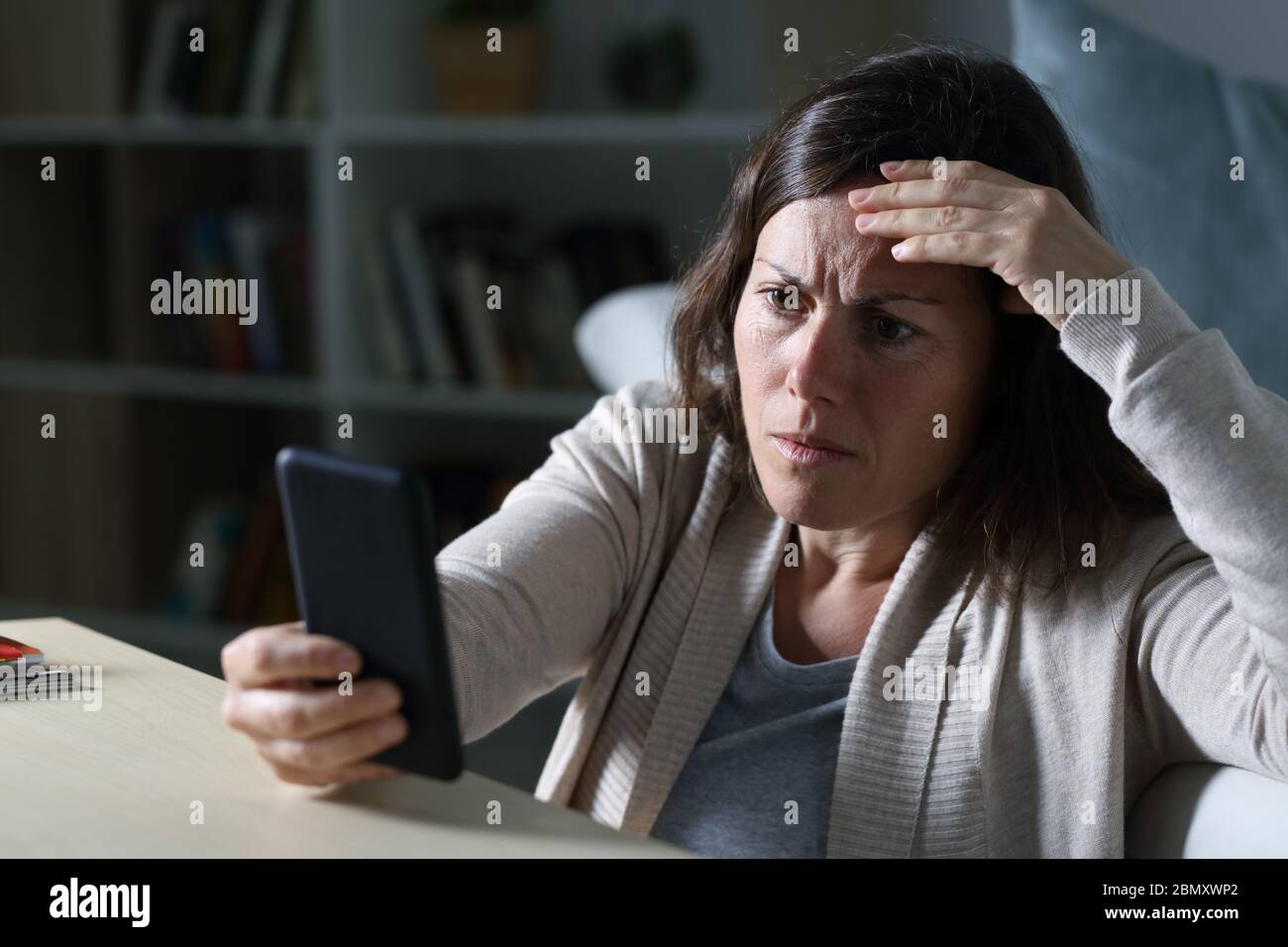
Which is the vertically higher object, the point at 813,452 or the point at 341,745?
the point at 813,452

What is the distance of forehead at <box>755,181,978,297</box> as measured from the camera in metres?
1.04

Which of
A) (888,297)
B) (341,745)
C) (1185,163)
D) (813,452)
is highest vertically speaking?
(1185,163)

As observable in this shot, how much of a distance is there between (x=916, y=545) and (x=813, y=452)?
0.43ft

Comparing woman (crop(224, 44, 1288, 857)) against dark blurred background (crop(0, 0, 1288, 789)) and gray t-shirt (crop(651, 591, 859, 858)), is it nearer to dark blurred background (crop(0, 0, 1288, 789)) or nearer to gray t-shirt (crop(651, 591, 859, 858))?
gray t-shirt (crop(651, 591, 859, 858))

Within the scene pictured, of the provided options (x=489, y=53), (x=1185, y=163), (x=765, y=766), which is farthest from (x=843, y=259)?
(x=489, y=53)

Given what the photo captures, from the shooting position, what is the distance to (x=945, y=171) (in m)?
1.01

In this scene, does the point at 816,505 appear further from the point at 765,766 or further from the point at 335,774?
the point at 335,774

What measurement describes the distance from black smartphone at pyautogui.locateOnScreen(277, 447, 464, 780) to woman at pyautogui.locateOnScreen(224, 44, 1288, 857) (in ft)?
0.81

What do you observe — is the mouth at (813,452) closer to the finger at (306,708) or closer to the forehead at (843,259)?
the forehead at (843,259)

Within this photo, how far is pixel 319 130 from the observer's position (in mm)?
2727

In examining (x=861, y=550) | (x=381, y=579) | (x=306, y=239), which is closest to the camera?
(x=381, y=579)
